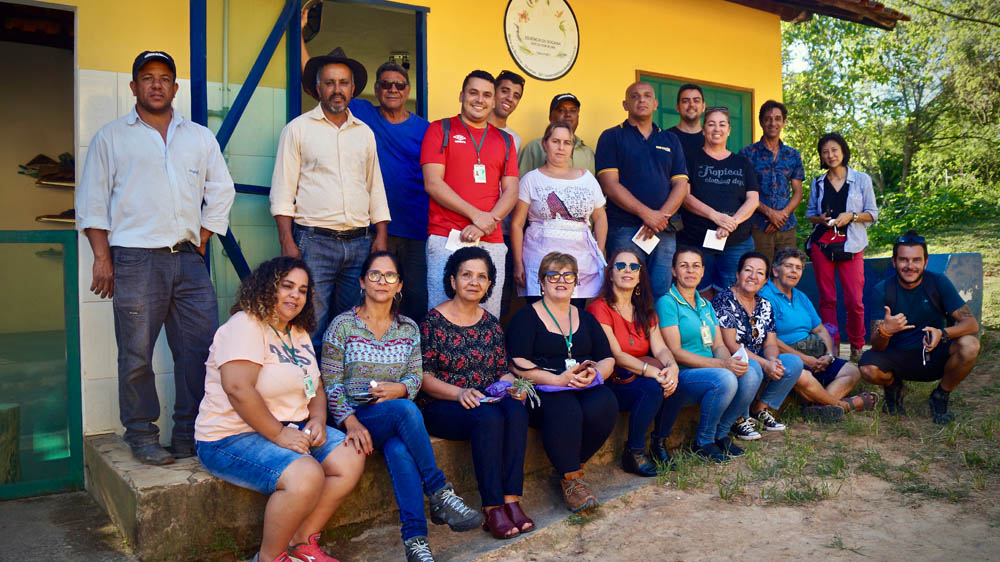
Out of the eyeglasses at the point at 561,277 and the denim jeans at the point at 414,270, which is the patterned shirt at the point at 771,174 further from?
the denim jeans at the point at 414,270

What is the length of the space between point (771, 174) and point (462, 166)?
2879 millimetres

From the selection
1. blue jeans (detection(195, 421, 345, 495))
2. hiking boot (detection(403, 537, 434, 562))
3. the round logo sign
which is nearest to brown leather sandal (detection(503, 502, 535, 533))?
hiking boot (detection(403, 537, 434, 562))

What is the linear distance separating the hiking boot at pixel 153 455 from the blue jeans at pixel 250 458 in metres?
0.38

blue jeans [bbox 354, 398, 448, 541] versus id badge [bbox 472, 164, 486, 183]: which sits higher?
id badge [bbox 472, 164, 486, 183]

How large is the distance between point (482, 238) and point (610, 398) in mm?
1213

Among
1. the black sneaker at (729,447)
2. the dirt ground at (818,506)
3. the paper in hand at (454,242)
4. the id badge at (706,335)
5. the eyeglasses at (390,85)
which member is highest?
the eyeglasses at (390,85)

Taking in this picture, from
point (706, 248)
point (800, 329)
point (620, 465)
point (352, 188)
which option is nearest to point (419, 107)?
point (352, 188)

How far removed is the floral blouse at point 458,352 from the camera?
3895 millimetres

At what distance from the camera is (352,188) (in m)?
4.23

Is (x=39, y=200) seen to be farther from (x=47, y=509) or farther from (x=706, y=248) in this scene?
(x=706, y=248)

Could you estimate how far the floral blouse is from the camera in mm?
3895

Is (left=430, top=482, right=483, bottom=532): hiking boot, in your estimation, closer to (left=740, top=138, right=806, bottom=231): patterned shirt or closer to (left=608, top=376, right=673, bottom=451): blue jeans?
(left=608, top=376, right=673, bottom=451): blue jeans

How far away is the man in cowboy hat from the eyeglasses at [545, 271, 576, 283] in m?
0.99

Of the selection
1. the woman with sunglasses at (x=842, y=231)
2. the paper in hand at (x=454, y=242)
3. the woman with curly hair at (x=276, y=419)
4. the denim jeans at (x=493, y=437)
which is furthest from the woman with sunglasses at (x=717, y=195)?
the woman with curly hair at (x=276, y=419)
